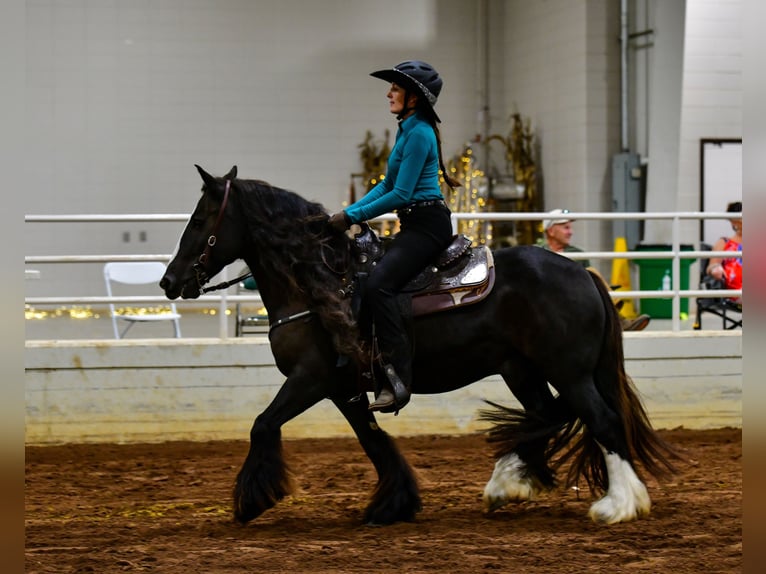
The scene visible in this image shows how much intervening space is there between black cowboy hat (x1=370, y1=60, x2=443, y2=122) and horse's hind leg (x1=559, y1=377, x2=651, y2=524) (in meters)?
1.36

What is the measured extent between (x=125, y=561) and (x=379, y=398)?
1.20m

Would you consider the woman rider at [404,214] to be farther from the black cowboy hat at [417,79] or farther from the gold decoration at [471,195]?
the gold decoration at [471,195]

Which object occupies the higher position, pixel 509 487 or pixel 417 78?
pixel 417 78

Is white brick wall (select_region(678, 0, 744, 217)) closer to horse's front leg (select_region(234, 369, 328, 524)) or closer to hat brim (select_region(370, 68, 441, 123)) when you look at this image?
hat brim (select_region(370, 68, 441, 123))

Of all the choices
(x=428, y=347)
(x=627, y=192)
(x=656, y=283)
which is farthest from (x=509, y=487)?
(x=627, y=192)

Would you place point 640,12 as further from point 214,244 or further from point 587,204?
point 214,244

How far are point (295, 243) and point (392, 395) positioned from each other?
0.79 metres

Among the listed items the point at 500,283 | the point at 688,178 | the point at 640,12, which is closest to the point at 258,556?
the point at 500,283

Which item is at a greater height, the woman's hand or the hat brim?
the hat brim

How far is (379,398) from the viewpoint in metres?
4.28

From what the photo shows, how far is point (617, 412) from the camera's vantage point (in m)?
4.51

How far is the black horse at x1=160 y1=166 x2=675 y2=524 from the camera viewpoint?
170 inches

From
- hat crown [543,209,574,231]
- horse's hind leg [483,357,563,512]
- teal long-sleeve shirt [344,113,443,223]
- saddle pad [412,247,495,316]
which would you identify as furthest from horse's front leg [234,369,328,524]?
hat crown [543,209,574,231]

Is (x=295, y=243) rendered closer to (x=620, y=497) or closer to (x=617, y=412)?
(x=617, y=412)
